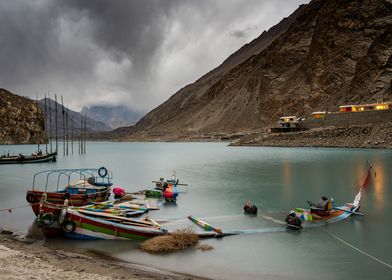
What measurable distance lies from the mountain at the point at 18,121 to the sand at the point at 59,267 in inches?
5912

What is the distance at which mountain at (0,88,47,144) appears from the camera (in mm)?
157500

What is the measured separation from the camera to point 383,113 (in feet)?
306

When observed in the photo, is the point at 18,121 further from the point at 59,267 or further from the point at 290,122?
the point at 59,267

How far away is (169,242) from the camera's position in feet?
53.2

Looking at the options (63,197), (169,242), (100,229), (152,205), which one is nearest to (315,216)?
(169,242)

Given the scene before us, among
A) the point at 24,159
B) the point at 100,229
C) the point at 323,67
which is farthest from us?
the point at 323,67

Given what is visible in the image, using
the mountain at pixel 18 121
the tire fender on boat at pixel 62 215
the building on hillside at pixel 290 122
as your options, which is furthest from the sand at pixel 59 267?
the mountain at pixel 18 121

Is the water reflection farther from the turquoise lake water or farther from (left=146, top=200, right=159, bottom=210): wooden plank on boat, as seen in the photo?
(left=146, top=200, right=159, bottom=210): wooden plank on boat

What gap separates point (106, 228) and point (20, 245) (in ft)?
12.1

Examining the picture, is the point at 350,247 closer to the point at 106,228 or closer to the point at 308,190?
the point at 106,228

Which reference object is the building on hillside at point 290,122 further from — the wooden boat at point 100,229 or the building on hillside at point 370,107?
the wooden boat at point 100,229

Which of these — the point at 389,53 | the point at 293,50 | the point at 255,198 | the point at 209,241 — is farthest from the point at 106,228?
the point at 293,50

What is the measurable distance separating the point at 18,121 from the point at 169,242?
544 feet

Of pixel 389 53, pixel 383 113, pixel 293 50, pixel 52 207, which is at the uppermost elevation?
pixel 293 50
